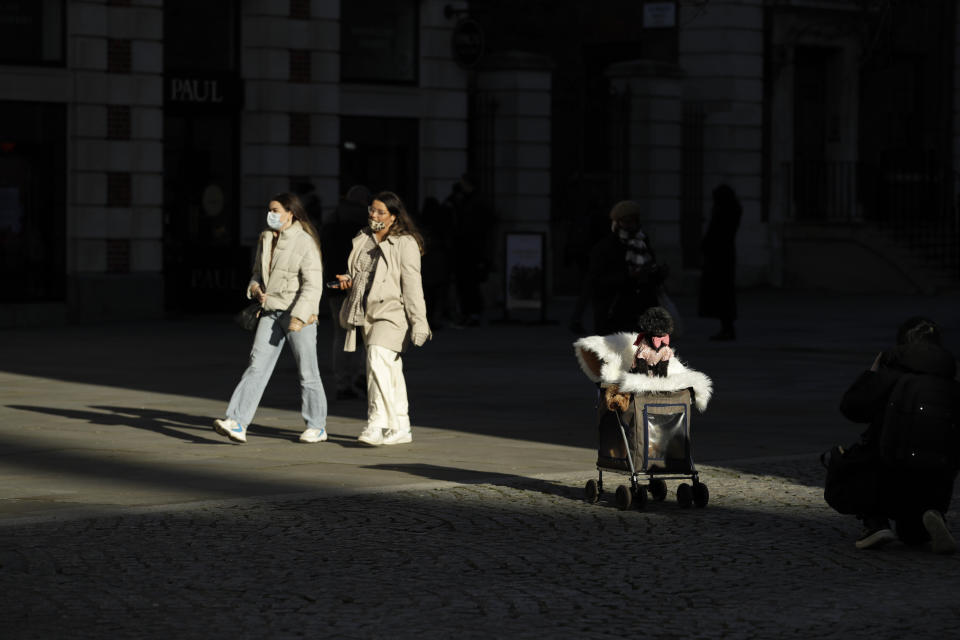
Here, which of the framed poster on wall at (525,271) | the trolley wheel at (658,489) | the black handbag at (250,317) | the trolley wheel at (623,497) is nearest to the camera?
the trolley wheel at (623,497)

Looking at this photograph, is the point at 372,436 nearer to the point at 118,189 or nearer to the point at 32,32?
the point at 118,189

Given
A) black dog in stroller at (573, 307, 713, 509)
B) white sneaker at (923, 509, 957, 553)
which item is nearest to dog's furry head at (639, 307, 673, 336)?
black dog in stroller at (573, 307, 713, 509)

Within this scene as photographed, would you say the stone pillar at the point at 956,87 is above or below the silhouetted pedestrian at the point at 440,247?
above

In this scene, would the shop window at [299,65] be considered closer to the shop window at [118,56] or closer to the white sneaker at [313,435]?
the shop window at [118,56]

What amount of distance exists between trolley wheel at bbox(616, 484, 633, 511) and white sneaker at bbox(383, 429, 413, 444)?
2874 mm

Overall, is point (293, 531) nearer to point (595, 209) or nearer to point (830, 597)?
point (830, 597)

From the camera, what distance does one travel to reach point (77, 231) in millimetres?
23359

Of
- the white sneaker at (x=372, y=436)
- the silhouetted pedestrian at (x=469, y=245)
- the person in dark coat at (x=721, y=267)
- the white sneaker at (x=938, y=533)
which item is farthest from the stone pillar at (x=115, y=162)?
the white sneaker at (x=938, y=533)

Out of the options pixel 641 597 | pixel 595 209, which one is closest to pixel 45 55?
pixel 595 209

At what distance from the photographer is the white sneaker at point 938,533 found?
795cm

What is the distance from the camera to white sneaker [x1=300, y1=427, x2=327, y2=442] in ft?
Result: 38.9

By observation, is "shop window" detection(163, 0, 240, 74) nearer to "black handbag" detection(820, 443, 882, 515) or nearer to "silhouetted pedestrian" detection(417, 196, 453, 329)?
"silhouetted pedestrian" detection(417, 196, 453, 329)

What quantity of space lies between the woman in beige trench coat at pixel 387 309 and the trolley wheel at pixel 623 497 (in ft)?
9.42

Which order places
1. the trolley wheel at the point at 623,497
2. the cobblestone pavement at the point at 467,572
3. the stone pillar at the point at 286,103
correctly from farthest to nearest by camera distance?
the stone pillar at the point at 286,103, the trolley wheel at the point at 623,497, the cobblestone pavement at the point at 467,572
